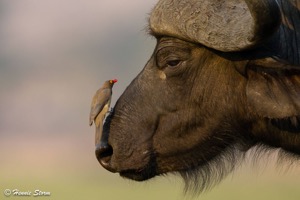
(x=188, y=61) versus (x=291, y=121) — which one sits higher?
(x=188, y=61)

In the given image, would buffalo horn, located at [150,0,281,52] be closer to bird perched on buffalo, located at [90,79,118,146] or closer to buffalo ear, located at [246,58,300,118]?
buffalo ear, located at [246,58,300,118]

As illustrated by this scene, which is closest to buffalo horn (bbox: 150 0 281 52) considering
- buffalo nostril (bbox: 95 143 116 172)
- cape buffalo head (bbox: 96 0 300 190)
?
cape buffalo head (bbox: 96 0 300 190)

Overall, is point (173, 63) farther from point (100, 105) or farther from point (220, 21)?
point (100, 105)

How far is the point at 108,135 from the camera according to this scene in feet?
24.2

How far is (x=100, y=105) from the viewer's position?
756 centimetres

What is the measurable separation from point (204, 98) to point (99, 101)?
1.03 m

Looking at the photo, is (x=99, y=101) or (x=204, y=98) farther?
(x=99, y=101)

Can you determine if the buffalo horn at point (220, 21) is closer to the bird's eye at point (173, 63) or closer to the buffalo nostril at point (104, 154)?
the bird's eye at point (173, 63)

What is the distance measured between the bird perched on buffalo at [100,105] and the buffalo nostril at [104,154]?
0.05 metres

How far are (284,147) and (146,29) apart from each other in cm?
160

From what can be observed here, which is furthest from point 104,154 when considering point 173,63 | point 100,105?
point 173,63

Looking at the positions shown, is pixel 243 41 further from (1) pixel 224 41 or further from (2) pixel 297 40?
(2) pixel 297 40

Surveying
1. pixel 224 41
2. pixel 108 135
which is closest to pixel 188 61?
pixel 224 41

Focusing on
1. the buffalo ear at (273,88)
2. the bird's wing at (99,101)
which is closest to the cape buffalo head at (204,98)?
the buffalo ear at (273,88)
